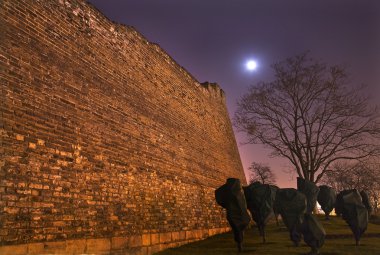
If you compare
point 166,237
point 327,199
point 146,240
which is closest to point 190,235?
point 166,237

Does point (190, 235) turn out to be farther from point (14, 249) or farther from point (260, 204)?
point (14, 249)

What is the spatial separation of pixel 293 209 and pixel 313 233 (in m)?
2.01

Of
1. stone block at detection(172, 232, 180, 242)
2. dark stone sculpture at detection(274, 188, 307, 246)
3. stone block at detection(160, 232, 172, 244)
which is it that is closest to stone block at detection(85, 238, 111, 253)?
stone block at detection(160, 232, 172, 244)

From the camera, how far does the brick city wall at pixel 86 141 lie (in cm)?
589

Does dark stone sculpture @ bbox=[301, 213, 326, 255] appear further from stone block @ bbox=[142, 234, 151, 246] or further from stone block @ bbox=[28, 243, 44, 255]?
stone block @ bbox=[28, 243, 44, 255]

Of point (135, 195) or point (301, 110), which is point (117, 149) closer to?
point (135, 195)

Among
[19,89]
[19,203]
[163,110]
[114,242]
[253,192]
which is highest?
[163,110]

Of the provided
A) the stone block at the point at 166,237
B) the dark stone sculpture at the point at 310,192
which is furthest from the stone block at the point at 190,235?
the dark stone sculpture at the point at 310,192

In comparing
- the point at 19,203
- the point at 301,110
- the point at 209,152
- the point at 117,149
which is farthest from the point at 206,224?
the point at 301,110

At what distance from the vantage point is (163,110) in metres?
12.0

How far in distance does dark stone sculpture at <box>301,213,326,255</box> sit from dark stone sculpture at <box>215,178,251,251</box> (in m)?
1.45

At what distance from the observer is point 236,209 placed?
927 centimetres

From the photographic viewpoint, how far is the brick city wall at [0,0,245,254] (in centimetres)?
589

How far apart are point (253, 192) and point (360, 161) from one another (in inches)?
429
